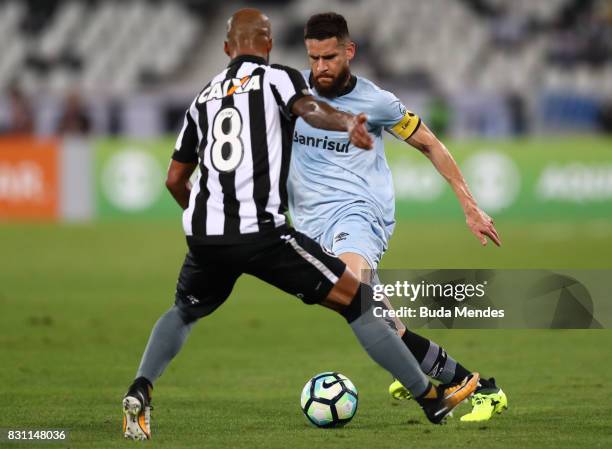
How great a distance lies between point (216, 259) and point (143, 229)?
1541 centimetres

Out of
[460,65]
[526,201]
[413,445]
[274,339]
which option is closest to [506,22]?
[460,65]

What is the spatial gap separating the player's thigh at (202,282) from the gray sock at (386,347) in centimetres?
68

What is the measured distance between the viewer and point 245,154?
5.89m

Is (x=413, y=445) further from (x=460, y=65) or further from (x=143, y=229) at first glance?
(x=460, y=65)

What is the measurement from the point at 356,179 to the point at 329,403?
4.75 ft

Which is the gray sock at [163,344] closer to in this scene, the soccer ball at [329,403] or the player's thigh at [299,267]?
the player's thigh at [299,267]

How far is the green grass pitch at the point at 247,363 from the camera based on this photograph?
6.29 metres

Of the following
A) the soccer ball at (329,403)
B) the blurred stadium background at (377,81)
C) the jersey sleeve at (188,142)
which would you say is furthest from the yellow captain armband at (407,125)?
the blurred stadium background at (377,81)

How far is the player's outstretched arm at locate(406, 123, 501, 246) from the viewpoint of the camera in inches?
260

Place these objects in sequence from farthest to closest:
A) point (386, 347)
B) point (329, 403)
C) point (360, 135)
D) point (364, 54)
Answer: point (364, 54)
point (329, 403)
point (386, 347)
point (360, 135)

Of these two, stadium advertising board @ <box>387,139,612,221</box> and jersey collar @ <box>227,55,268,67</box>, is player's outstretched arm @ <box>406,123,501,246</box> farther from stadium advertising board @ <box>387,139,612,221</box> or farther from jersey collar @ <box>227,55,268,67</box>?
stadium advertising board @ <box>387,139,612,221</box>

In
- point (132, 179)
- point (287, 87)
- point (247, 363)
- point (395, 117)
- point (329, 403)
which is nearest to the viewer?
point (287, 87)

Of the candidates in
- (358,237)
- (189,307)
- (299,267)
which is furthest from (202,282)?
(358,237)

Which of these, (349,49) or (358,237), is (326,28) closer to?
(349,49)
